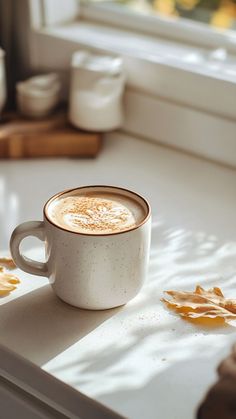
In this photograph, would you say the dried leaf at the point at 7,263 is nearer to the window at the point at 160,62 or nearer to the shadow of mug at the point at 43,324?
the shadow of mug at the point at 43,324

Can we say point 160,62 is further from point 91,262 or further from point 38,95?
point 91,262

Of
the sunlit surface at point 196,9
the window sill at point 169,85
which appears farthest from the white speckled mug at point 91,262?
the sunlit surface at point 196,9

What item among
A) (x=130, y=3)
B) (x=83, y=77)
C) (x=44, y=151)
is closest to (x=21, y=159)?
(x=44, y=151)

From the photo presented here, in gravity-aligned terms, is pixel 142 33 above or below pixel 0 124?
above

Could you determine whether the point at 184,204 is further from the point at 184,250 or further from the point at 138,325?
the point at 138,325

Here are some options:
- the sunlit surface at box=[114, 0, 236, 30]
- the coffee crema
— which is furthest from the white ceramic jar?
the coffee crema

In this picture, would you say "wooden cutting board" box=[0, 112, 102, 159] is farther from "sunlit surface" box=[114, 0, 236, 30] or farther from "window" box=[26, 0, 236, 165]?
"sunlit surface" box=[114, 0, 236, 30]

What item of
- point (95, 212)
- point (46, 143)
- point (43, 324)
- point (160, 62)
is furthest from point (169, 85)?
point (43, 324)
